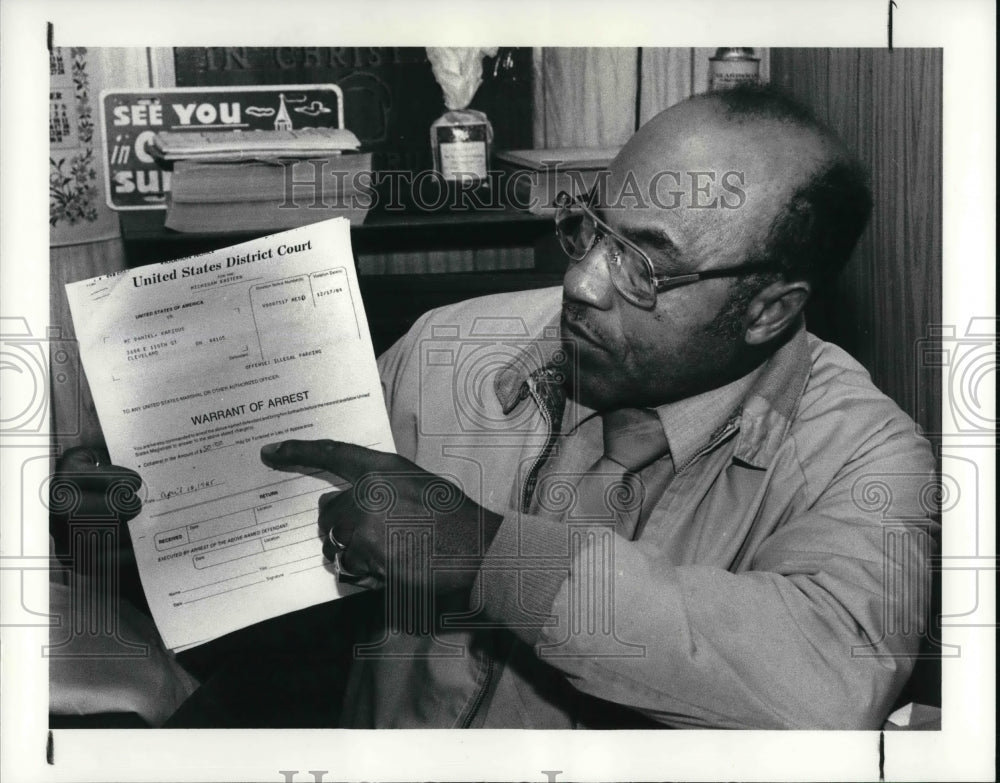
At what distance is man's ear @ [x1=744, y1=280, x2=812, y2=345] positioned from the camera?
41.9 inches

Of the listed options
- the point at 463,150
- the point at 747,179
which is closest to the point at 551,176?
the point at 463,150

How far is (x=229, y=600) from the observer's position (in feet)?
3.62

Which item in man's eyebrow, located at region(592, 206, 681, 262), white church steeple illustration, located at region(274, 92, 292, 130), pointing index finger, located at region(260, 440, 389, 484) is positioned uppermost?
white church steeple illustration, located at region(274, 92, 292, 130)

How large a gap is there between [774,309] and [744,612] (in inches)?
13.0

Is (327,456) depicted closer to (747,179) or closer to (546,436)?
(546,436)

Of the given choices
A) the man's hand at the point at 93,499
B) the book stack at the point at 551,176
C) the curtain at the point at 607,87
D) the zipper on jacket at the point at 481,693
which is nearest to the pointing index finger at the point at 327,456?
the man's hand at the point at 93,499

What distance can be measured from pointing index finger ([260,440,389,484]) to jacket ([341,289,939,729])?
0.19 feet

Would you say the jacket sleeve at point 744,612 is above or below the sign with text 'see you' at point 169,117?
below

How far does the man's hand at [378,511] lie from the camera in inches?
42.7

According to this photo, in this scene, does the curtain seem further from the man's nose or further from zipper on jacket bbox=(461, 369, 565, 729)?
zipper on jacket bbox=(461, 369, 565, 729)

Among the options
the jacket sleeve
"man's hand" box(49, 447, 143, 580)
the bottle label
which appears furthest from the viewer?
the bottle label

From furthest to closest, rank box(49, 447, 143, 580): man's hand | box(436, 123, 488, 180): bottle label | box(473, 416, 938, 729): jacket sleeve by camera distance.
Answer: box(436, 123, 488, 180): bottle label → box(49, 447, 143, 580): man's hand → box(473, 416, 938, 729): jacket sleeve

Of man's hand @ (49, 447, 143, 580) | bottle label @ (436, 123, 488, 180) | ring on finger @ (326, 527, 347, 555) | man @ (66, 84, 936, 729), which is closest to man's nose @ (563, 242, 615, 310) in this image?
man @ (66, 84, 936, 729)

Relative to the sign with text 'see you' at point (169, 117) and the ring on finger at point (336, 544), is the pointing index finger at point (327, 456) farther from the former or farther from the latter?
the sign with text 'see you' at point (169, 117)
